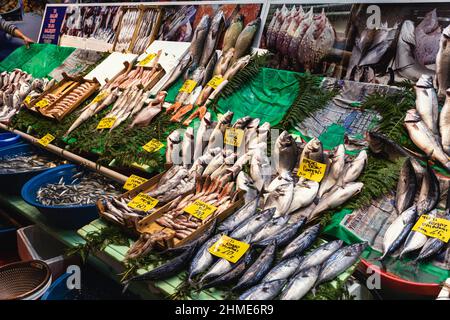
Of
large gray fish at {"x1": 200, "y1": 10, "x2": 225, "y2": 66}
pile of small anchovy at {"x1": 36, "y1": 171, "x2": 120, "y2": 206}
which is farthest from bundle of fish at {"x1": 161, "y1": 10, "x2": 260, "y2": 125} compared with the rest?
pile of small anchovy at {"x1": 36, "y1": 171, "x2": 120, "y2": 206}

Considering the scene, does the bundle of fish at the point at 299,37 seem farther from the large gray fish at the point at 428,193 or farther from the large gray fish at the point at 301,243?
the large gray fish at the point at 301,243

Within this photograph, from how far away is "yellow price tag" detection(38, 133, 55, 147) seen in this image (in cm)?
391

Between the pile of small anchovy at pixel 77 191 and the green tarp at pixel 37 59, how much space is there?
258cm

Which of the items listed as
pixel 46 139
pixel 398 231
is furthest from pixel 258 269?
pixel 46 139

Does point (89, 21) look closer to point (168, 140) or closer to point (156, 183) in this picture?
point (168, 140)

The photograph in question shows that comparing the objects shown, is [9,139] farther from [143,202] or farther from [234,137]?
[234,137]

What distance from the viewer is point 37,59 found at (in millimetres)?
5949

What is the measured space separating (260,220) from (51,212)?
1550 millimetres

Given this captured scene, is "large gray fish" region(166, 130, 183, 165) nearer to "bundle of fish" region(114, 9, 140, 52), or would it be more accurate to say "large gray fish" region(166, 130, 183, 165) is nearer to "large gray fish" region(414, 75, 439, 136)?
"large gray fish" region(414, 75, 439, 136)

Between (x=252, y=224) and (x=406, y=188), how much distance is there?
2.82ft

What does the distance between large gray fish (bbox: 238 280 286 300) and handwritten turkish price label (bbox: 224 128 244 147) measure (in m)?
1.26

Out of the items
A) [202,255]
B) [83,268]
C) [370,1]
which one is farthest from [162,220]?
[370,1]
